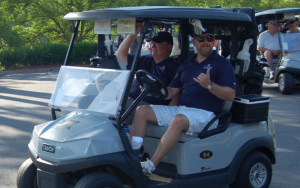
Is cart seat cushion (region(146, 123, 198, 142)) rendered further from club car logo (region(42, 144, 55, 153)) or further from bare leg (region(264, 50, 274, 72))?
bare leg (region(264, 50, 274, 72))

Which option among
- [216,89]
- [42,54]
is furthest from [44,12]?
[216,89]

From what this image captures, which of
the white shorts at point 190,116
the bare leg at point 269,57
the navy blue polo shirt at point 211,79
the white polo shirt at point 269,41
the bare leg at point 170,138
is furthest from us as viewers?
the white polo shirt at point 269,41

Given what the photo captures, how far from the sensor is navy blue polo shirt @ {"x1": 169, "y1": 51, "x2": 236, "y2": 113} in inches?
125

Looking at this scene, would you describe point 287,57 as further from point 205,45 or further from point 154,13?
point 154,13

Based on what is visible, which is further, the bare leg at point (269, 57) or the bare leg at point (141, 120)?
the bare leg at point (269, 57)

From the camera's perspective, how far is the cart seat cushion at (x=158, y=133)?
2966 mm

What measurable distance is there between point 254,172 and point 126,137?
4.44 ft

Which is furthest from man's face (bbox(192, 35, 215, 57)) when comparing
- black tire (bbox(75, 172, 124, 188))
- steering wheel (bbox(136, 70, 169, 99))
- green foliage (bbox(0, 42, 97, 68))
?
green foliage (bbox(0, 42, 97, 68))

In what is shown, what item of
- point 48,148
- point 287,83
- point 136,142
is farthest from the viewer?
point 287,83

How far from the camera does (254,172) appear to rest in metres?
3.33

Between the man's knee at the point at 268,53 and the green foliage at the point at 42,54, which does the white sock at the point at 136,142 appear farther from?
the green foliage at the point at 42,54

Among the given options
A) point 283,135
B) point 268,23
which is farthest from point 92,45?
point 283,135

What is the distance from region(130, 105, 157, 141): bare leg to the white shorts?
0.16 ft

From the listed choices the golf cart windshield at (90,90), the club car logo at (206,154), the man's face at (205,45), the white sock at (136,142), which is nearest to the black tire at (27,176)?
the golf cart windshield at (90,90)
